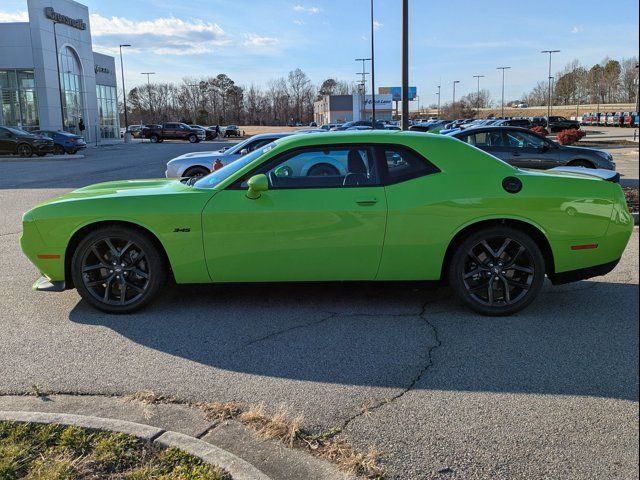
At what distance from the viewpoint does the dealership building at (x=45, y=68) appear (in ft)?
143

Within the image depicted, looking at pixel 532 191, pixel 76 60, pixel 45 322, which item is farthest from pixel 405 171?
pixel 76 60

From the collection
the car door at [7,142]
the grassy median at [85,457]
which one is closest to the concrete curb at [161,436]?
the grassy median at [85,457]

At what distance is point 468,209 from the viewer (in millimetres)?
4824

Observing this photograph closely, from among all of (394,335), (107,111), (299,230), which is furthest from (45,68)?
(394,335)

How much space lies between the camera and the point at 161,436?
3.08 meters

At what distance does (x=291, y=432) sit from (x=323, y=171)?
2519mm

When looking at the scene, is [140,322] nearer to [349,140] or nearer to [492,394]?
[349,140]

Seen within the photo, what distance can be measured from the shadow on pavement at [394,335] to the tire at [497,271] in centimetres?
15

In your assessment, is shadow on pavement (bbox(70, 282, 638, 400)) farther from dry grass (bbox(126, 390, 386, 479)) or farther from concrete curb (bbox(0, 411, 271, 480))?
concrete curb (bbox(0, 411, 271, 480))

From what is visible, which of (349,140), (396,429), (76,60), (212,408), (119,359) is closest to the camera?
(396,429)

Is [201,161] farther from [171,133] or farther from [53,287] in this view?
[171,133]

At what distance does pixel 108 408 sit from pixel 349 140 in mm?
2936

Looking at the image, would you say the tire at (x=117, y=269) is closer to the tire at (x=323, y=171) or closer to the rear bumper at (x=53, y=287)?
the rear bumper at (x=53, y=287)

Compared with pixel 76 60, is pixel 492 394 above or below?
below
